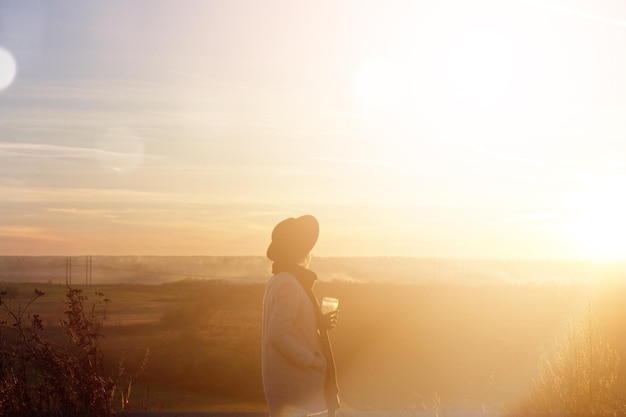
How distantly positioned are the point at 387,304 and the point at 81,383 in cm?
3860

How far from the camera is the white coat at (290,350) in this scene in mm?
4801

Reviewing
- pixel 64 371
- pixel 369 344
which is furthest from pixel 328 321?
pixel 369 344

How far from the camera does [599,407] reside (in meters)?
8.45

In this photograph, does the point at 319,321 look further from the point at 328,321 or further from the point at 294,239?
the point at 294,239

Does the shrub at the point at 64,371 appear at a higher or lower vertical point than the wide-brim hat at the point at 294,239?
lower

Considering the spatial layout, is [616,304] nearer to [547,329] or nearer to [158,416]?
[547,329]

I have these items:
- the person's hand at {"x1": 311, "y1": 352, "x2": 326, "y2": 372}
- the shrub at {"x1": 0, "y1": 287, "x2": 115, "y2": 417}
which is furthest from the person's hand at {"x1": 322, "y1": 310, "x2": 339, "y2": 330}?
the shrub at {"x1": 0, "y1": 287, "x2": 115, "y2": 417}

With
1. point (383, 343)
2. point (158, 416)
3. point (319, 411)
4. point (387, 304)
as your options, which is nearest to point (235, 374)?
point (383, 343)

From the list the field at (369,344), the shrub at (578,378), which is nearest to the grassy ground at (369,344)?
the field at (369,344)

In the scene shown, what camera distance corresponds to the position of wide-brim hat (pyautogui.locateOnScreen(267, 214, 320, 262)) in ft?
16.4

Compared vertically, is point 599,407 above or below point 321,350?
below

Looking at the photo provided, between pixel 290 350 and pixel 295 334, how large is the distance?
5.3 inches

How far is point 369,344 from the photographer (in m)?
34.7

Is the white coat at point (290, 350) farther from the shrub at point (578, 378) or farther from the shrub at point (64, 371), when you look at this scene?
the shrub at point (578, 378)
